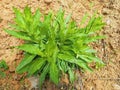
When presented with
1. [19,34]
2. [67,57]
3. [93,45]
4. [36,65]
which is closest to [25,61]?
[36,65]

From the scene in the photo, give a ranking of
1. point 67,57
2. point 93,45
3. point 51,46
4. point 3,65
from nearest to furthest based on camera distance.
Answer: point 51,46 → point 67,57 → point 3,65 → point 93,45

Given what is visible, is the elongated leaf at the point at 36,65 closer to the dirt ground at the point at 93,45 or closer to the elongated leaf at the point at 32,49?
the elongated leaf at the point at 32,49

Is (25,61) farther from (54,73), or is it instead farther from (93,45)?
(93,45)

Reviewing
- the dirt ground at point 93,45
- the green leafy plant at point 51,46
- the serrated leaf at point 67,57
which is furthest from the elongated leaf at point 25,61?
the serrated leaf at point 67,57

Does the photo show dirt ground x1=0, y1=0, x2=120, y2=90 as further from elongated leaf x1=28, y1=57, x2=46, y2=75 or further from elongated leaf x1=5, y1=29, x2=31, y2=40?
elongated leaf x1=5, y1=29, x2=31, y2=40

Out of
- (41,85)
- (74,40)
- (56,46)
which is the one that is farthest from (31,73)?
(74,40)
